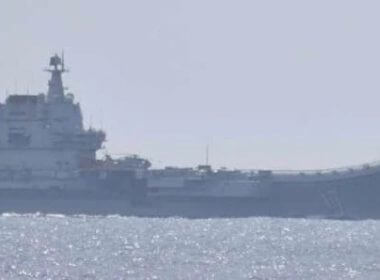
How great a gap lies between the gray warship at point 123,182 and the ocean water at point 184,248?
133 centimetres

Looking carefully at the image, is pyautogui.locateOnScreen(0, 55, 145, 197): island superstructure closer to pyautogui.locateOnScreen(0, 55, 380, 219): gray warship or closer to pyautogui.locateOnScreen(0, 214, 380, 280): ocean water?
pyautogui.locateOnScreen(0, 55, 380, 219): gray warship

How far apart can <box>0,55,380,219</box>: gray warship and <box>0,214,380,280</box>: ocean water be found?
4.35ft

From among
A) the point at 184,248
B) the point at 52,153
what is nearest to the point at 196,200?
the point at 52,153

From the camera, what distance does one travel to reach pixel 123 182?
14225 cm

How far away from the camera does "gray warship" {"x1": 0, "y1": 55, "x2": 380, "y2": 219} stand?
141 meters

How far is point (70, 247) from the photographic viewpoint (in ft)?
339

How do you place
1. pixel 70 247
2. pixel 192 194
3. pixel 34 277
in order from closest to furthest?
1. pixel 34 277
2. pixel 70 247
3. pixel 192 194

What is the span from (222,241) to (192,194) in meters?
26.3

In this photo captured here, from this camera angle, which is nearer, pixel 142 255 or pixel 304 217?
pixel 142 255

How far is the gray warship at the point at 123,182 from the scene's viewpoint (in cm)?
14088

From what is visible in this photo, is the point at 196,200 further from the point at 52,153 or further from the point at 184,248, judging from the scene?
the point at 184,248

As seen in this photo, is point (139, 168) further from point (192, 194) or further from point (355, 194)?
point (355, 194)

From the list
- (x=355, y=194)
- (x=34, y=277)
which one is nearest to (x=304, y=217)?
(x=355, y=194)

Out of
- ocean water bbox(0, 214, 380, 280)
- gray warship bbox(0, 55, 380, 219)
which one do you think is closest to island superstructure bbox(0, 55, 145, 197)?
gray warship bbox(0, 55, 380, 219)
